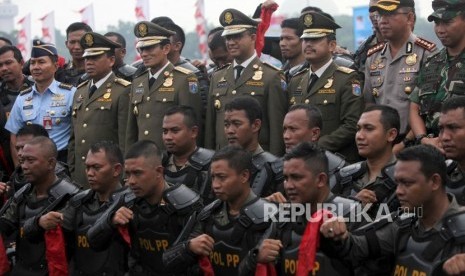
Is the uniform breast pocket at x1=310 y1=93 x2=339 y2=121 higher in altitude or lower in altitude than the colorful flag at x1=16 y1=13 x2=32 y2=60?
higher

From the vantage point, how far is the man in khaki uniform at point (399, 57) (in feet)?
33.8

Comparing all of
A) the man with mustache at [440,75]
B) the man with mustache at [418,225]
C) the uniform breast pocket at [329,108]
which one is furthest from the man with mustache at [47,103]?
the man with mustache at [418,225]

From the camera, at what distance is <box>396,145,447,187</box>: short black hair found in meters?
7.55

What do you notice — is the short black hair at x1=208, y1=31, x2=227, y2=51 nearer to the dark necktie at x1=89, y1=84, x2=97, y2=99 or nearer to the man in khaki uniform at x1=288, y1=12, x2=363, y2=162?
the dark necktie at x1=89, y1=84, x2=97, y2=99

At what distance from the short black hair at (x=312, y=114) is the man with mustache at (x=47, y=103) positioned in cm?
363

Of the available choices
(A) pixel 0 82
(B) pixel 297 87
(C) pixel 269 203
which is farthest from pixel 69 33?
(C) pixel 269 203

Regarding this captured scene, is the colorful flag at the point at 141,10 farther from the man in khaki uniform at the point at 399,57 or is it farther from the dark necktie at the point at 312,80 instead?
the man in khaki uniform at the point at 399,57

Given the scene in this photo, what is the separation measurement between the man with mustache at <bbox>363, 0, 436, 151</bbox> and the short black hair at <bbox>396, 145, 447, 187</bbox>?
2.61m

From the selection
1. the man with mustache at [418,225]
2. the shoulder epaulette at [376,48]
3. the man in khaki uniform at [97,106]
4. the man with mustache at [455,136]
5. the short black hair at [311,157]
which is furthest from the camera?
the man in khaki uniform at [97,106]

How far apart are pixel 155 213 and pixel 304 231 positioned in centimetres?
184

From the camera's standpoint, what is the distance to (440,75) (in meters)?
9.70

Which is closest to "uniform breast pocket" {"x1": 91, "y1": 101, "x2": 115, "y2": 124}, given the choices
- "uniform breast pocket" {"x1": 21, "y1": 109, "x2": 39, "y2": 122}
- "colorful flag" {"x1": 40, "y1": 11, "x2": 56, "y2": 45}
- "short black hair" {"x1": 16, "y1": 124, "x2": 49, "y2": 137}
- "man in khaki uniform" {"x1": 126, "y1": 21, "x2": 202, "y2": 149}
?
"man in khaki uniform" {"x1": 126, "y1": 21, "x2": 202, "y2": 149}

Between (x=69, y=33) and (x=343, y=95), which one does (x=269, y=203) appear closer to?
(x=343, y=95)

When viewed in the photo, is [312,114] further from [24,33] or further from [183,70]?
[24,33]
